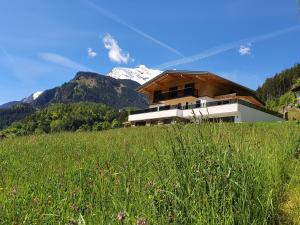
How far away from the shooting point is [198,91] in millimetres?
41875

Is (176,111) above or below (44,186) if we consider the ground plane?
above

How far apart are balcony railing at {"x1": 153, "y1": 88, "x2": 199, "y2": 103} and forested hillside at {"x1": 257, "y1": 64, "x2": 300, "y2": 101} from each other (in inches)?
2718

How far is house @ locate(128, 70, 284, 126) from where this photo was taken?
3488cm

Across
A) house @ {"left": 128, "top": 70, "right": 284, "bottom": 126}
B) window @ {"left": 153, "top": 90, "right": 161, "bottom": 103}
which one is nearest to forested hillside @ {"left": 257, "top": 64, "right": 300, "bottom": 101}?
house @ {"left": 128, "top": 70, "right": 284, "bottom": 126}

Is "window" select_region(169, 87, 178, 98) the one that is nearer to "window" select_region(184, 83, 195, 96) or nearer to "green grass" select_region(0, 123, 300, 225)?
"window" select_region(184, 83, 195, 96)

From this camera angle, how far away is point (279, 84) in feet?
369

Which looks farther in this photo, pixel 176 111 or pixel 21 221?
pixel 176 111

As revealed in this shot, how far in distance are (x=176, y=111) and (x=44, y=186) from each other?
34085mm

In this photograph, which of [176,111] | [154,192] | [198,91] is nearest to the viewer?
[154,192]

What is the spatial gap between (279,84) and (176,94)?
76648 millimetres

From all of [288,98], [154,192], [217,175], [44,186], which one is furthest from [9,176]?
[288,98]

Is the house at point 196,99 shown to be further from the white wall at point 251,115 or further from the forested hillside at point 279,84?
the forested hillside at point 279,84

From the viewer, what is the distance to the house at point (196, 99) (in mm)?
34875

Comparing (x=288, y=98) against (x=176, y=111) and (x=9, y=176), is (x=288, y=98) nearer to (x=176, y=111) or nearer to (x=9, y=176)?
(x=176, y=111)
